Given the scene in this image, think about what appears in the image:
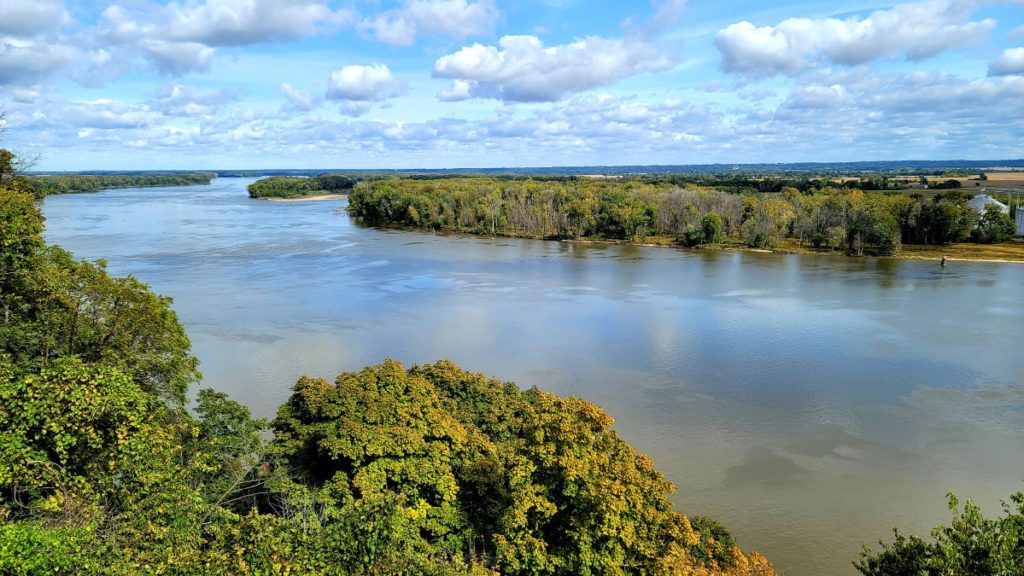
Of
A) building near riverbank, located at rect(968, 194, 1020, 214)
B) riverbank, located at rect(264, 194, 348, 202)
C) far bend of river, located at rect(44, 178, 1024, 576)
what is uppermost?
riverbank, located at rect(264, 194, 348, 202)

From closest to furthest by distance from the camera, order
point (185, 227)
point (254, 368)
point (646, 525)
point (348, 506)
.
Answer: point (348, 506) < point (646, 525) < point (254, 368) < point (185, 227)

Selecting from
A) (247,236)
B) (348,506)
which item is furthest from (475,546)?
(247,236)

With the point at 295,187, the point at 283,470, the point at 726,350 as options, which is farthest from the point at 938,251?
the point at 295,187

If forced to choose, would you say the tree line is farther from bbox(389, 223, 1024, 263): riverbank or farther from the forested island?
the forested island

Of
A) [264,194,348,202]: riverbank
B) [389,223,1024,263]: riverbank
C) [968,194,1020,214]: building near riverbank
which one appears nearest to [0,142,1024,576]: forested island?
[389,223,1024,263]: riverbank

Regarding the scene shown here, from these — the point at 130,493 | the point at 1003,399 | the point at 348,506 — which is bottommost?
the point at 1003,399

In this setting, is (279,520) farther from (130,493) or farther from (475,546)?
(475,546)
